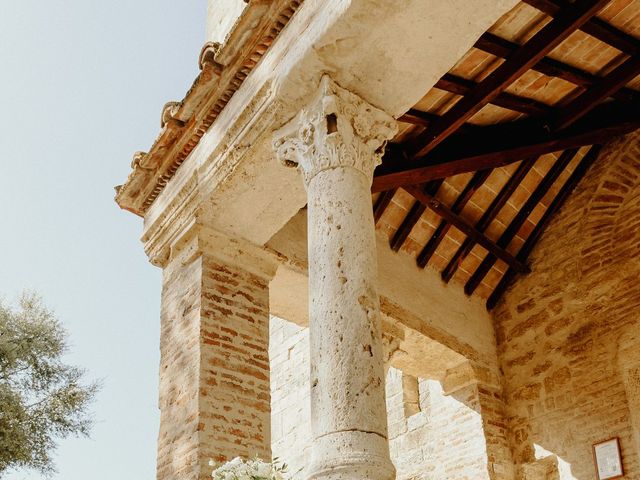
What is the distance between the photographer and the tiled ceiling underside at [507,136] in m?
7.00

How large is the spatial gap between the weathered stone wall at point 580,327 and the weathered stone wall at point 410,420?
47cm

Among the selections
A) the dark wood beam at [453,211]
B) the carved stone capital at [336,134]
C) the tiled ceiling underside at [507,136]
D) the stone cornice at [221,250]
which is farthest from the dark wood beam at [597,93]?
the stone cornice at [221,250]

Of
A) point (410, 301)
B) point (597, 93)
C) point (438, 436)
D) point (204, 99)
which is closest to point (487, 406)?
point (438, 436)

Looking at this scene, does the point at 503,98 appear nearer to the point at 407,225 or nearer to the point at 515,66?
the point at 515,66

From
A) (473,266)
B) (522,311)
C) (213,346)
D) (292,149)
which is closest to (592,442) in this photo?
(522,311)

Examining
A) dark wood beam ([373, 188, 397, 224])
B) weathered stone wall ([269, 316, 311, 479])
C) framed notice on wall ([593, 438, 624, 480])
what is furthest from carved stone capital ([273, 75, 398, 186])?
weathered stone wall ([269, 316, 311, 479])

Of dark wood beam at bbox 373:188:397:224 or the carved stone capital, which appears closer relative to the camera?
the carved stone capital

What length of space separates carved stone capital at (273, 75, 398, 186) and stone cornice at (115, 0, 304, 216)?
82 cm

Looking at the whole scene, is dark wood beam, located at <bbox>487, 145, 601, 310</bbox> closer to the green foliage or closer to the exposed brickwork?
the exposed brickwork

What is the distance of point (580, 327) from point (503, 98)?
2685mm

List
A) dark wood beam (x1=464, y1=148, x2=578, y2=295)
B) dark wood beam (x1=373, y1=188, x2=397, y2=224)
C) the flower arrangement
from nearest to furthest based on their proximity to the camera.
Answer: the flower arrangement < dark wood beam (x1=373, y1=188, x2=397, y2=224) < dark wood beam (x1=464, y1=148, x2=578, y2=295)

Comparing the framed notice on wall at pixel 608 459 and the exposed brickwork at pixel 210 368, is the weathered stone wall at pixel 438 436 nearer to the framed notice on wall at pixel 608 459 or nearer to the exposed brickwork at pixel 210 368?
the framed notice on wall at pixel 608 459

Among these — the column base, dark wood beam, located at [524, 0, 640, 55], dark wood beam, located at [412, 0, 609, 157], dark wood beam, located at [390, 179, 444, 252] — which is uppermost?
dark wood beam, located at [524, 0, 640, 55]

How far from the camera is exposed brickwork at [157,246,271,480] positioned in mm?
6551
